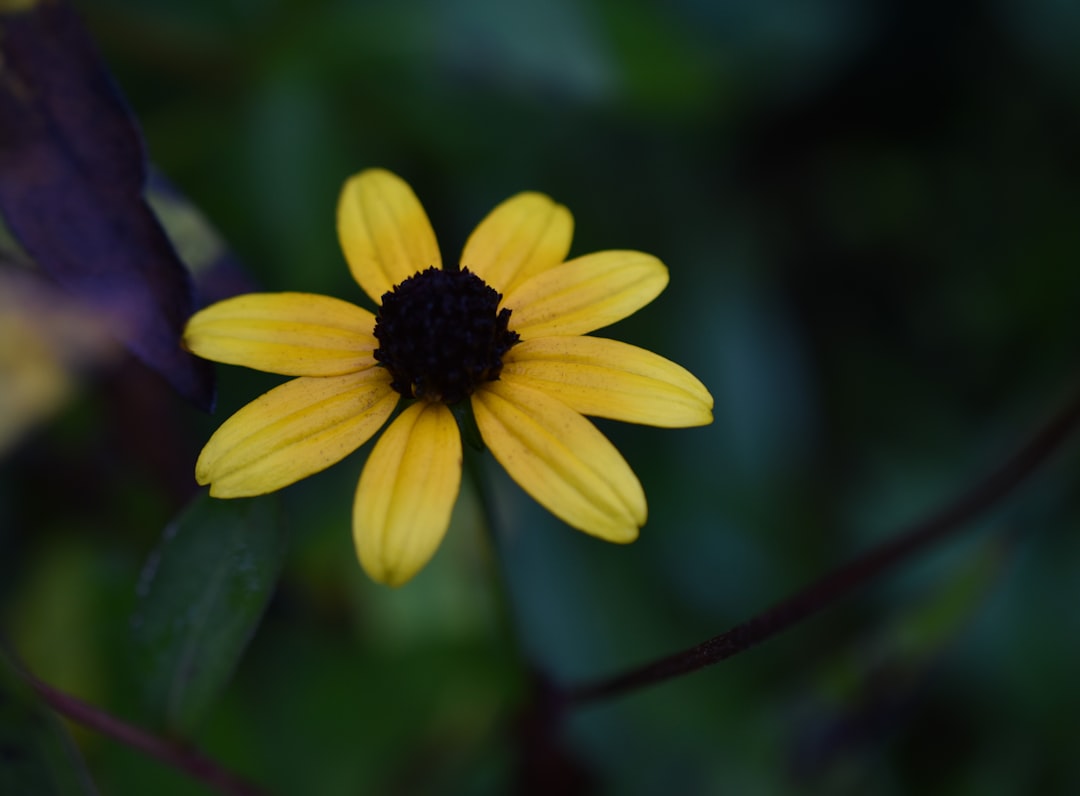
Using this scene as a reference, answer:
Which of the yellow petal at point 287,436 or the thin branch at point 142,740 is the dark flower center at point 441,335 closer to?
the yellow petal at point 287,436

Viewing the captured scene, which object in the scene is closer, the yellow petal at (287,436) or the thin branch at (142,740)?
the yellow petal at (287,436)

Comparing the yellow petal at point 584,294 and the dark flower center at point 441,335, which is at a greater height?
the yellow petal at point 584,294

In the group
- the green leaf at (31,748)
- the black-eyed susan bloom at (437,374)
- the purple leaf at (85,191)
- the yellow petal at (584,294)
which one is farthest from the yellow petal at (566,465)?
the green leaf at (31,748)

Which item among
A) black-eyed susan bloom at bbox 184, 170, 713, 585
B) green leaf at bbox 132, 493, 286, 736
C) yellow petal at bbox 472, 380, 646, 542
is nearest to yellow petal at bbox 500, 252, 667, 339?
black-eyed susan bloom at bbox 184, 170, 713, 585

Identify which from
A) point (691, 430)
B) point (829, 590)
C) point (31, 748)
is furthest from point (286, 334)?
point (691, 430)

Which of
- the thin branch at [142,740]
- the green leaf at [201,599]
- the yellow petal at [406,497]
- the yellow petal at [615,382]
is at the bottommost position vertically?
the thin branch at [142,740]

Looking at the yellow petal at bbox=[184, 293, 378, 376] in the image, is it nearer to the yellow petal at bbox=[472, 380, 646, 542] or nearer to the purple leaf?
the purple leaf
